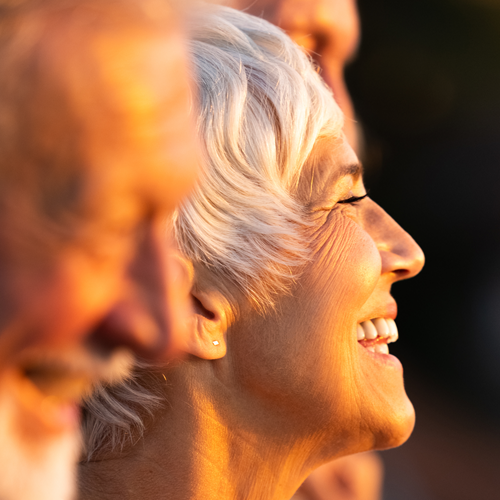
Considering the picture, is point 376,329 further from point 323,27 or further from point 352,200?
point 323,27

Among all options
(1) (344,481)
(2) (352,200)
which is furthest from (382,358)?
(1) (344,481)

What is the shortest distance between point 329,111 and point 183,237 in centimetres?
31

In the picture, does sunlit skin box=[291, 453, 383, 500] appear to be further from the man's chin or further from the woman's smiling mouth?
the man's chin

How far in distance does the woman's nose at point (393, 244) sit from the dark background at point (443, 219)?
3.49ft

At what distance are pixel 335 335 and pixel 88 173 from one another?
0.68 meters

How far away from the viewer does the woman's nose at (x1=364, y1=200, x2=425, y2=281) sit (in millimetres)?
922

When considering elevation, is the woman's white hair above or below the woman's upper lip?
above

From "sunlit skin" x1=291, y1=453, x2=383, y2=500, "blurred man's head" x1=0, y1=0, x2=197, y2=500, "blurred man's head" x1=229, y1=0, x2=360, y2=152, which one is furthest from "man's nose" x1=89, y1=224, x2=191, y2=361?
"sunlit skin" x1=291, y1=453, x2=383, y2=500

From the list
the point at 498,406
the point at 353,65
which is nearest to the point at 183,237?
the point at 353,65

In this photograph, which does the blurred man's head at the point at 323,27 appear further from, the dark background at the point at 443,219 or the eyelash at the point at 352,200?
the dark background at the point at 443,219

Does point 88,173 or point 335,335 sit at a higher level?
point 88,173

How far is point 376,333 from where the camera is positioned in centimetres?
92

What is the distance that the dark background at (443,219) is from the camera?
6.61ft

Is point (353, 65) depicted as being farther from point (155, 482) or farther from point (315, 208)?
point (155, 482)
